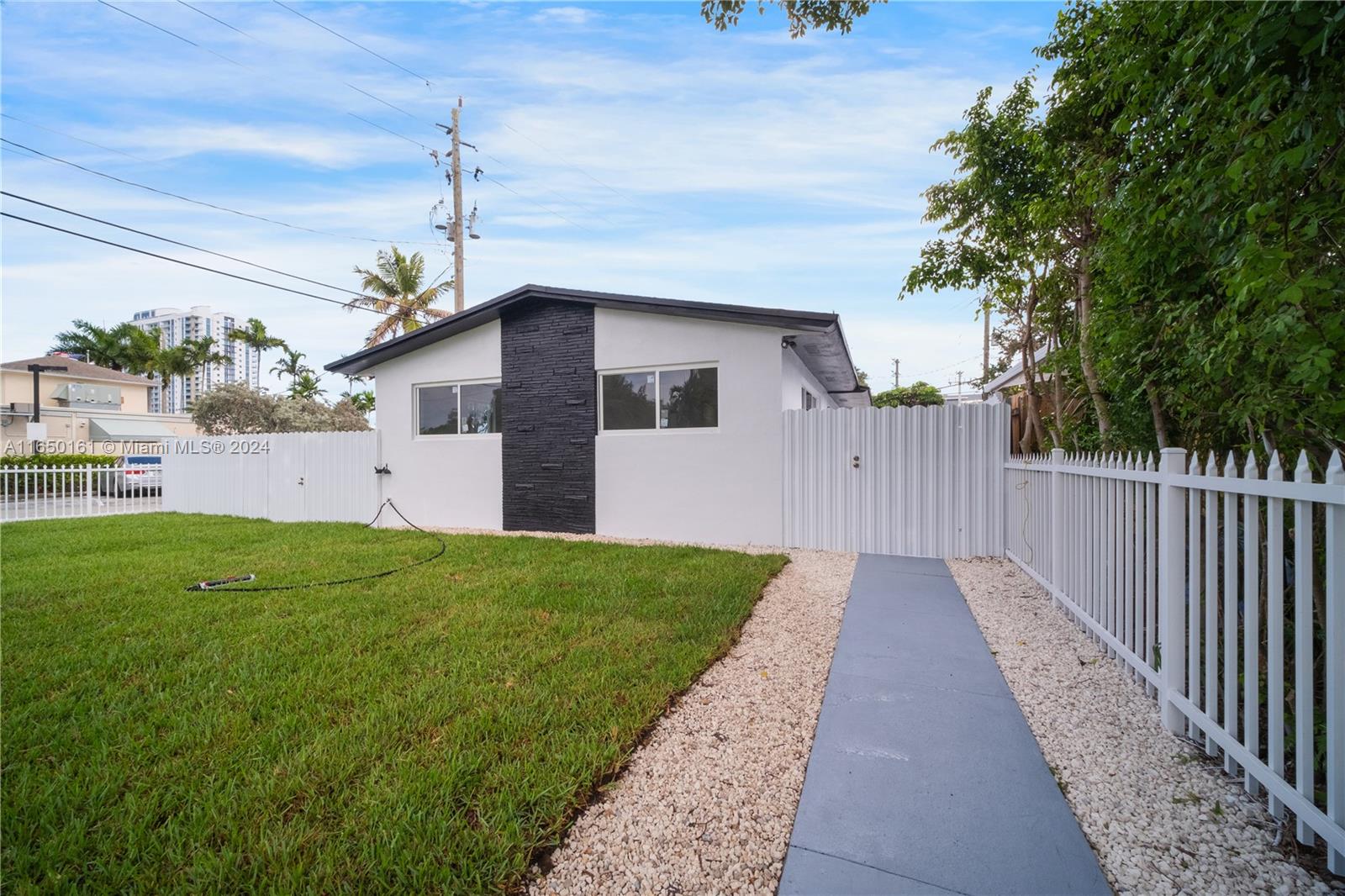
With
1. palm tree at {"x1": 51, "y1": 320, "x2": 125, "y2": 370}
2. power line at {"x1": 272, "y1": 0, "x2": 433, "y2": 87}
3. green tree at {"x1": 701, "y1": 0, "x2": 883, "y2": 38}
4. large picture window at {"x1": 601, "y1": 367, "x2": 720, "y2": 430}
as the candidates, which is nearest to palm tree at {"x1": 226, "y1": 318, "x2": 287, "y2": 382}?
palm tree at {"x1": 51, "y1": 320, "x2": 125, "y2": 370}

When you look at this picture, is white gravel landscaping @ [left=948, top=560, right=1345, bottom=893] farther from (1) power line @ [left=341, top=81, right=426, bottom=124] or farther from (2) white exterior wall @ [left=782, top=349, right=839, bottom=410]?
(1) power line @ [left=341, top=81, right=426, bottom=124]

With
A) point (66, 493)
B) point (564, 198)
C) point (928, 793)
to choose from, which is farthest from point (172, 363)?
point (928, 793)

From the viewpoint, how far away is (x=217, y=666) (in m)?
3.43

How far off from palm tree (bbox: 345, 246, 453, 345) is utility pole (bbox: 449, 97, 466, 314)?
5.55 m

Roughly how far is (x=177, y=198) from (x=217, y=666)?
12.8 meters

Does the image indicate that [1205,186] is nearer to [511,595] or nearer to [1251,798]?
[1251,798]

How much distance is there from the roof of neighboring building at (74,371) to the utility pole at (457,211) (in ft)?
72.9

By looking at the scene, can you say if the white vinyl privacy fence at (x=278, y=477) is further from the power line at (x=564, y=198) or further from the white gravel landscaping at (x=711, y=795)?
the white gravel landscaping at (x=711, y=795)

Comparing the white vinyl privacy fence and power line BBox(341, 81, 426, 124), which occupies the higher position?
power line BBox(341, 81, 426, 124)

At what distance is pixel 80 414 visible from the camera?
24.3 meters

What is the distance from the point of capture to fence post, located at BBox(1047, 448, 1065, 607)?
4578 millimetres

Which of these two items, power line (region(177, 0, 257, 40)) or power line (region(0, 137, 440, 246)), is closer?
Result: power line (region(177, 0, 257, 40))

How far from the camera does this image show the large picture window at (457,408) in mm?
9891

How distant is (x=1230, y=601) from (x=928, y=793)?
140 centimetres
